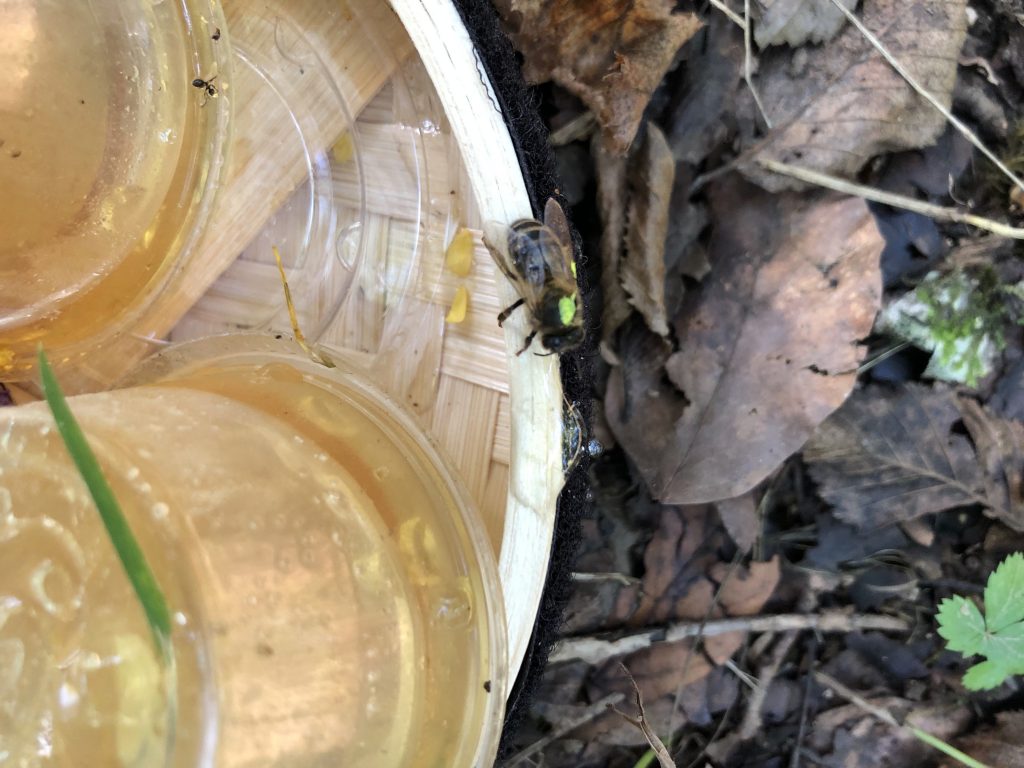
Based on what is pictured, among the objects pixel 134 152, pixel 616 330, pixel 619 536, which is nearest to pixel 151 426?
pixel 134 152

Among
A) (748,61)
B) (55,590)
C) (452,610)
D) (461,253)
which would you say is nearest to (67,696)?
(55,590)

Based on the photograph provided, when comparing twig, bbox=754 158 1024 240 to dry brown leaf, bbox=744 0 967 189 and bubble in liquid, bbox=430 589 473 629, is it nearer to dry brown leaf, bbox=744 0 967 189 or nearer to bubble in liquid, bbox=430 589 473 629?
dry brown leaf, bbox=744 0 967 189

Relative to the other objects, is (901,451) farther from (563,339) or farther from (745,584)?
(563,339)

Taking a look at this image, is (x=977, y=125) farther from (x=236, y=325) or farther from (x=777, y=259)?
(x=236, y=325)

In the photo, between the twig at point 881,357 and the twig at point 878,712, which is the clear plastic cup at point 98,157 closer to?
the twig at point 881,357

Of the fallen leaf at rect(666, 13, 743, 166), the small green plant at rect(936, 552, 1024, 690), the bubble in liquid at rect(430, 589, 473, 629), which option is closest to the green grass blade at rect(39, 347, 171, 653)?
the bubble in liquid at rect(430, 589, 473, 629)

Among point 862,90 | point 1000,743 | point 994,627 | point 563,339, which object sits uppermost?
point 862,90
